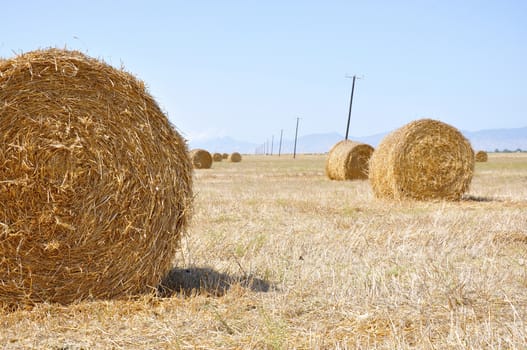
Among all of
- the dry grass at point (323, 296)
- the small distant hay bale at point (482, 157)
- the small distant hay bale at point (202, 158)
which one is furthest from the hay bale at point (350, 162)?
the small distant hay bale at point (482, 157)

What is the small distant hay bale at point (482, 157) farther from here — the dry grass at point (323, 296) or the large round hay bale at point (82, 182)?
the large round hay bale at point (82, 182)

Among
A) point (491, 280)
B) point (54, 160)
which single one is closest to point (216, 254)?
point (54, 160)

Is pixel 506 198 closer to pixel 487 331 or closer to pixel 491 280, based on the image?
pixel 491 280

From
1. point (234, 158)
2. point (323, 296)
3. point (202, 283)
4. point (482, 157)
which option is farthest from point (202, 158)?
point (323, 296)

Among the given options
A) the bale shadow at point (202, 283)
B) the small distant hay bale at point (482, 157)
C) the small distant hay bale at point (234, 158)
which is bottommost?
the bale shadow at point (202, 283)

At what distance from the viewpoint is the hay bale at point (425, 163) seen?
13984 mm

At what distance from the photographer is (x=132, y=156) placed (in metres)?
5.45

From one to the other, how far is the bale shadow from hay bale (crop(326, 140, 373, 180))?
53.1 feet

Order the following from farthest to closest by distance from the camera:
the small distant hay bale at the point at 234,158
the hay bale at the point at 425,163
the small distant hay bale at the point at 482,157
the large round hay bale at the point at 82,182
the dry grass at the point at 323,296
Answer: the small distant hay bale at the point at 234,158 < the small distant hay bale at the point at 482,157 < the hay bale at the point at 425,163 < the large round hay bale at the point at 82,182 < the dry grass at the point at 323,296

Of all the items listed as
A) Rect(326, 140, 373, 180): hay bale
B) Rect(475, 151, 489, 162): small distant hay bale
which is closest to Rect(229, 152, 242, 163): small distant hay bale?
Rect(475, 151, 489, 162): small distant hay bale

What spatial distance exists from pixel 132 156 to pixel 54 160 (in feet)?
2.14

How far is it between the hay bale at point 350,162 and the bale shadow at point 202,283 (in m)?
16.2

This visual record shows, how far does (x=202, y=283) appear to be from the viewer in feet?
19.5

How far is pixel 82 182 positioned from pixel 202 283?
151 cm
